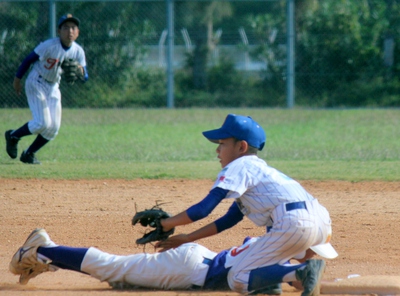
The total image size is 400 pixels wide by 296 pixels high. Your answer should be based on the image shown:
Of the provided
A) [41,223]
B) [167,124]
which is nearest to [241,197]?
[41,223]

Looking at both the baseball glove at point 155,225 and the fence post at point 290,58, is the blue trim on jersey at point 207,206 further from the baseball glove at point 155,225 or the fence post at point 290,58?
the fence post at point 290,58

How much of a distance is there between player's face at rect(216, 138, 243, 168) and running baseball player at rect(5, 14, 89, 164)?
538 cm

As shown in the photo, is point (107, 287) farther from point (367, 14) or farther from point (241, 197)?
point (367, 14)

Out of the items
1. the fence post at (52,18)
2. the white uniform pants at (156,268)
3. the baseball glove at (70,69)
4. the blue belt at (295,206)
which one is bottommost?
the white uniform pants at (156,268)

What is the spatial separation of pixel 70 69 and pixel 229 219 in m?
Result: 5.49

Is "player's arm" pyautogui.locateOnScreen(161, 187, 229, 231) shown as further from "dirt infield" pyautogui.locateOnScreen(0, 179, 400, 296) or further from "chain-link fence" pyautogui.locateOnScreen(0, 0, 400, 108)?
"chain-link fence" pyautogui.locateOnScreen(0, 0, 400, 108)

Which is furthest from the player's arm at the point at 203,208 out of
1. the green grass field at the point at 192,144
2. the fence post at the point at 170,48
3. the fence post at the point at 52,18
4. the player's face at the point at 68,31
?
the fence post at the point at 52,18

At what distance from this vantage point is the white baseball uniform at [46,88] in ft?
28.8

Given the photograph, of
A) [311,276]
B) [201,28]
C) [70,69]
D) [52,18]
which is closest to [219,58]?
[201,28]

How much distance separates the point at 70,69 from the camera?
349 inches

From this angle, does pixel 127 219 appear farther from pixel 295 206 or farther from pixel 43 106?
pixel 43 106

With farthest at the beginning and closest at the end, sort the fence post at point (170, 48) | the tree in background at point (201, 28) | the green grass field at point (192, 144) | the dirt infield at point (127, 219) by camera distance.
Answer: the tree in background at point (201, 28)
the fence post at point (170, 48)
the green grass field at point (192, 144)
the dirt infield at point (127, 219)

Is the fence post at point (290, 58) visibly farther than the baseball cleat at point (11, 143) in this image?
Yes

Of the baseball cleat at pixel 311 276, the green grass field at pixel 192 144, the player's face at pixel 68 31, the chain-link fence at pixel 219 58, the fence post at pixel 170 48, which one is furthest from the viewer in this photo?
the chain-link fence at pixel 219 58
